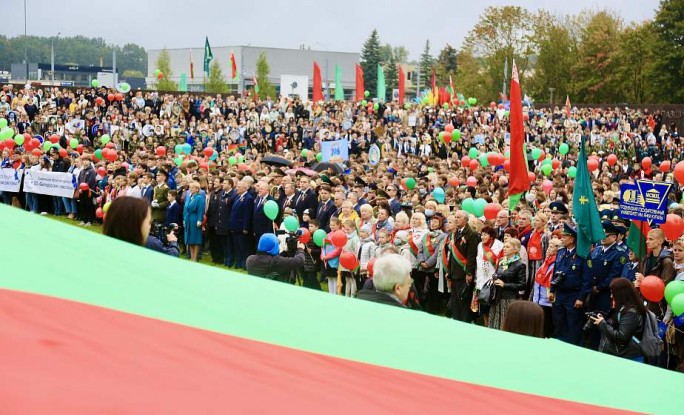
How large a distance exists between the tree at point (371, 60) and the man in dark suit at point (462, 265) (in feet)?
329

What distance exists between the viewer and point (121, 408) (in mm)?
2346

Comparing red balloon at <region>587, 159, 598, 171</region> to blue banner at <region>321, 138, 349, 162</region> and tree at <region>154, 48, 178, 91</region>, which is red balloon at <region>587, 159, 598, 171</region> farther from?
tree at <region>154, 48, 178, 91</region>

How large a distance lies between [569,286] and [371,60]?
344ft

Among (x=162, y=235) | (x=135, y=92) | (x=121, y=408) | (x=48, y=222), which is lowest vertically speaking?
(x=162, y=235)

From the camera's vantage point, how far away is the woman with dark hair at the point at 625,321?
833cm

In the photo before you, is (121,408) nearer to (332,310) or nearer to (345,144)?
(332,310)

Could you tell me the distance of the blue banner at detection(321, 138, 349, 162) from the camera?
2448 cm

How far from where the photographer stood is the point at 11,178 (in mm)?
23859

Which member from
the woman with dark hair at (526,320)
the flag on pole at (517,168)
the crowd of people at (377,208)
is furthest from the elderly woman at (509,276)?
the woman with dark hair at (526,320)

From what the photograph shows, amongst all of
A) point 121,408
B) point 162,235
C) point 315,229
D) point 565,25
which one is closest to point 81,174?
point 162,235

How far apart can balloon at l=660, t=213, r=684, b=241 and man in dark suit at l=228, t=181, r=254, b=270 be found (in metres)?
8.25

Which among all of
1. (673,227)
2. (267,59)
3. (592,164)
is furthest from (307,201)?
(267,59)

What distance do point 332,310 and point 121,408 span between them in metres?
→ 1.68

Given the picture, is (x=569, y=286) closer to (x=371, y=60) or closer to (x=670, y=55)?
(x=670, y=55)
